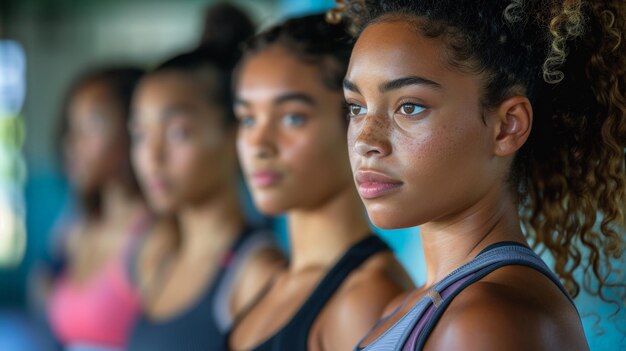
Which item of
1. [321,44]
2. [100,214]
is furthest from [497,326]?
[100,214]

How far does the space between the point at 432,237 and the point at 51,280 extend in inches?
96.4

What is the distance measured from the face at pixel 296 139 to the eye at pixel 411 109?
1.73ft

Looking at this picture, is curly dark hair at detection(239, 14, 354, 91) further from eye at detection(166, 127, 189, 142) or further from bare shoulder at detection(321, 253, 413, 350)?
eye at detection(166, 127, 189, 142)

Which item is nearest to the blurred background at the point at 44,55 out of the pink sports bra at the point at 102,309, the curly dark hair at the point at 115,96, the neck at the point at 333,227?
the curly dark hair at the point at 115,96

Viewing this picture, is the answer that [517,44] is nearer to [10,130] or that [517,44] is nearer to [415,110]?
[415,110]

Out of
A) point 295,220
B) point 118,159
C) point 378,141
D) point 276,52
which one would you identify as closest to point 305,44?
point 276,52

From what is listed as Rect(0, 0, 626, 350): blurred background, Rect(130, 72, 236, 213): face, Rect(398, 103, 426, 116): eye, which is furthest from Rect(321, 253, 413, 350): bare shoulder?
Rect(0, 0, 626, 350): blurred background

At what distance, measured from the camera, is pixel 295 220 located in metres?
1.70

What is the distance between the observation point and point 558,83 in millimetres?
1173

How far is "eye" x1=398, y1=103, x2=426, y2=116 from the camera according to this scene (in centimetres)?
109

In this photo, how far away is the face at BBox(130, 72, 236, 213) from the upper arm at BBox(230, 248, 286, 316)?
0.78 feet

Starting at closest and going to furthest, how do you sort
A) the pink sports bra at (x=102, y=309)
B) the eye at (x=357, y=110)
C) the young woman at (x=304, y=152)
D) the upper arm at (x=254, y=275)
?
1. the eye at (x=357, y=110)
2. the young woman at (x=304, y=152)
3. the upper arm at (x=254, y=275)
4. the pink sports bra at (x=102, y=309)

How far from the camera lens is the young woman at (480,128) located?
1.08 meters

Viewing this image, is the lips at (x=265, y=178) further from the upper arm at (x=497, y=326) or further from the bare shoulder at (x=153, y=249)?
the bare shoulder at (x=153, y=249)
